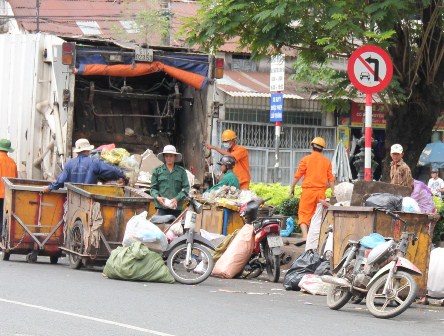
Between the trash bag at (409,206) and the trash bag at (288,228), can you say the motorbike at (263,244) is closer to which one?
the trash bag at (409,206)

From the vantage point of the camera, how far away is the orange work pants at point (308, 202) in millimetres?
16562

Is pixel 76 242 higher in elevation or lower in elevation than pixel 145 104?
lower

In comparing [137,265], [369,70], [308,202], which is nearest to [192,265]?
[137,265]

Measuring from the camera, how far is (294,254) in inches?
631

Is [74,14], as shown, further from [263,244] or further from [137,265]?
[137,265]

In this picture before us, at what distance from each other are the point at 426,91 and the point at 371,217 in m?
6.05

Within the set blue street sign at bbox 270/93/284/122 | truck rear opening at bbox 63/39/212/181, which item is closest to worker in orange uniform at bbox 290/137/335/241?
truck rear opening at bbox 63/39/212/181

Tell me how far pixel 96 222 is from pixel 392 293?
4593 mm

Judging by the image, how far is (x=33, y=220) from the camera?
50.2 feet

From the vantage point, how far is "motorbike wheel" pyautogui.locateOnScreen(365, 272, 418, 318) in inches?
414

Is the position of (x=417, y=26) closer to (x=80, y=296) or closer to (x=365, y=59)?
(x=365, y=59)

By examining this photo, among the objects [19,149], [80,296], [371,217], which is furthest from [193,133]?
[80,296]

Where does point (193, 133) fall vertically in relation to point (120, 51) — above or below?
below

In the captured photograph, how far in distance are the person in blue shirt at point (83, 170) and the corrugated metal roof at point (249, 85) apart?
1804 cm
